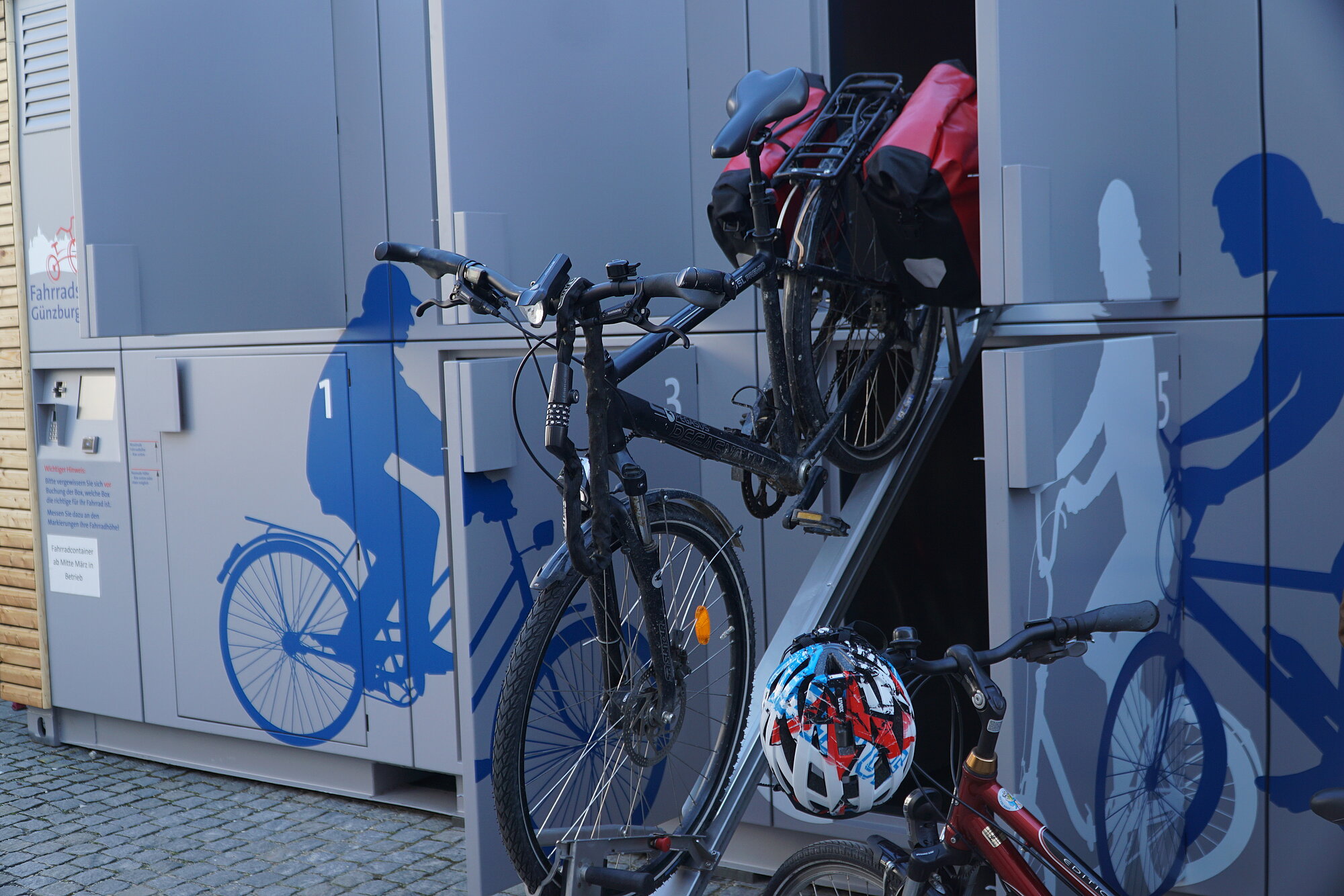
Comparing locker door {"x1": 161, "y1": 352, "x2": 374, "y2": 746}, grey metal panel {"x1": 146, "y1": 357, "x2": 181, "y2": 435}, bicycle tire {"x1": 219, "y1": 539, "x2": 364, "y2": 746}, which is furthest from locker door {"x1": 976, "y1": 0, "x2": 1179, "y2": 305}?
grey metal panel {"x1": 146, "y1": 357, "x2": 181, "y2": 435}

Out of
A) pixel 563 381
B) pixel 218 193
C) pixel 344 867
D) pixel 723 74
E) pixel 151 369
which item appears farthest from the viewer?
pixel 151 369

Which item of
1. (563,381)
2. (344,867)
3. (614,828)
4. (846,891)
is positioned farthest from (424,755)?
(563,381)

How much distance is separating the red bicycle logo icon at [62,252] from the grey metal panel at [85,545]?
358mm

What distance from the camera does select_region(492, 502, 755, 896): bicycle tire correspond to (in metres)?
2.51

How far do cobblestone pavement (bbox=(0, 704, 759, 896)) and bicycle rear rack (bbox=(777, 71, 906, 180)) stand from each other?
2.21m

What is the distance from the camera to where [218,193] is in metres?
4.43

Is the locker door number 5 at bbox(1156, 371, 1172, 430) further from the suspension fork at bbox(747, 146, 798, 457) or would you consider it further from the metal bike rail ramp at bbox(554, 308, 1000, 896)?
the suspension fork at bbox(747, 146, 798, 457)

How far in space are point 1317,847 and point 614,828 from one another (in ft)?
6.27

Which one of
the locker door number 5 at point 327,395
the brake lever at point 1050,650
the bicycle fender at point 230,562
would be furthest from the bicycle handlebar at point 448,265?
the bicycle fender at point 230,562

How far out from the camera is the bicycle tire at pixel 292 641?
15.8 ft

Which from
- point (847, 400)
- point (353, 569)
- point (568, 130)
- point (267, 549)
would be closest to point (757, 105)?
point (847, 400)

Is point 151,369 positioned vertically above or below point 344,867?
above

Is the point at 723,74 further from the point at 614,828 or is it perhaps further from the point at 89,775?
the point at 89,775

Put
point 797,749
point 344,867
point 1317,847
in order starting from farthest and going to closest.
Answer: point 344,867
point 1317,847
point 797,749
